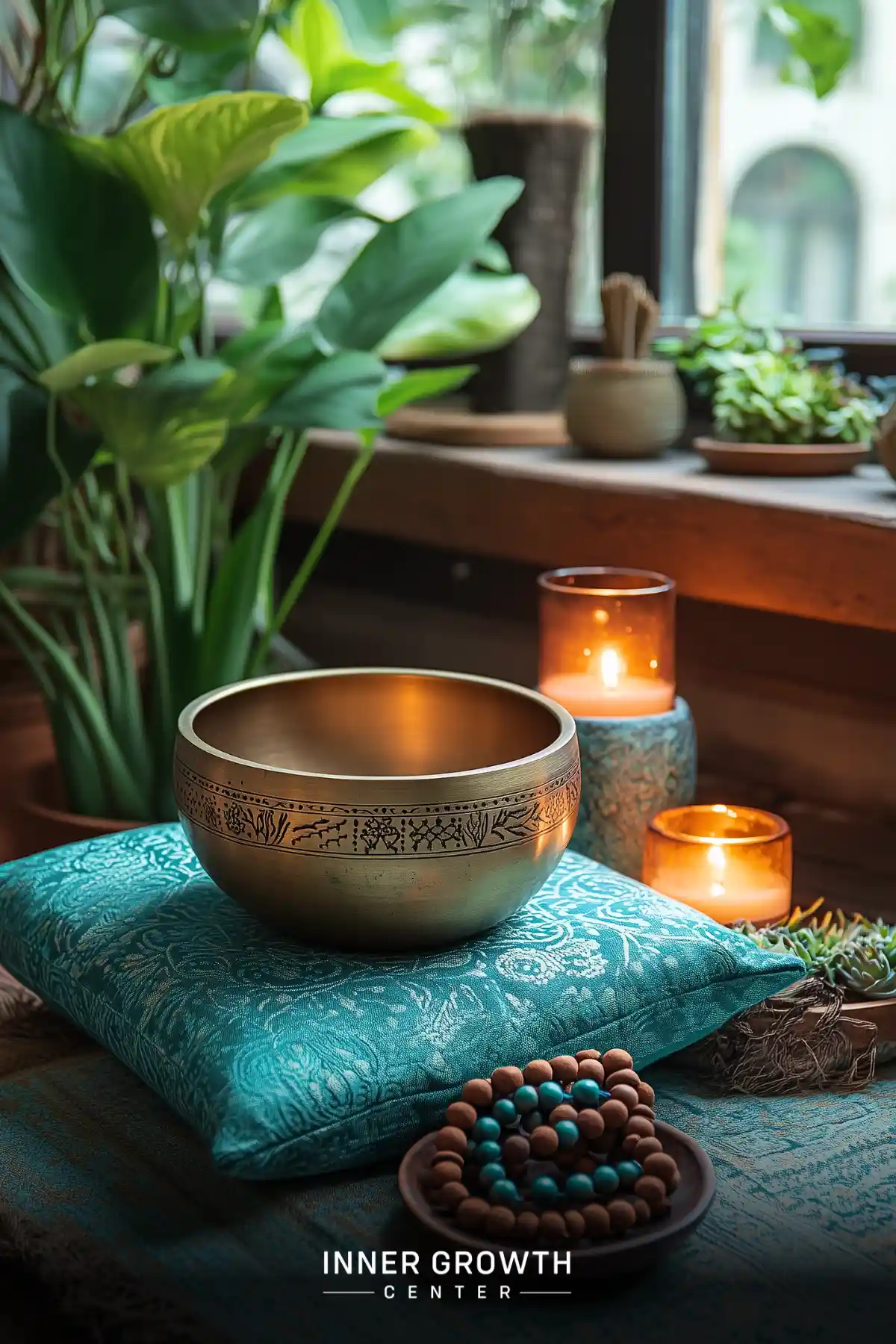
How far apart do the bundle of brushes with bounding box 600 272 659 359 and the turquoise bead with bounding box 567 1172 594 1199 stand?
867 millimetres

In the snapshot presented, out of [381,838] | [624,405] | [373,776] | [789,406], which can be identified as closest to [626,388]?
[624,405]

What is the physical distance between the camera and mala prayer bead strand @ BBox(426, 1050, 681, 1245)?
1.96 ft

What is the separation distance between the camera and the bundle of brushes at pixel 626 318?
4.22ft

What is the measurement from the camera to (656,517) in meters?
1.21

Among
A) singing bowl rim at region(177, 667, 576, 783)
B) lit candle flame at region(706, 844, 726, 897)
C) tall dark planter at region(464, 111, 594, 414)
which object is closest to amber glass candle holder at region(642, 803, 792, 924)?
lit candle flame at region(706, 844, 726, 897)

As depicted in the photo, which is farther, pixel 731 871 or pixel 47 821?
pixel 47 821

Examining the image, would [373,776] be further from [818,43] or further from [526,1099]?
[818,43]

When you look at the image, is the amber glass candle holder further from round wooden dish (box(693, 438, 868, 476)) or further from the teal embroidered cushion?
round wooden dish (box(693, 438, 868, 476))

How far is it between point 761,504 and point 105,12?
59 cm

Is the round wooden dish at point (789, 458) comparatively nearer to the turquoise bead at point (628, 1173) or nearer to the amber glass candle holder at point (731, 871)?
the amber glass candle holder at point (731, 871)

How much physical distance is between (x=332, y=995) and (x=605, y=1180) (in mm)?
155

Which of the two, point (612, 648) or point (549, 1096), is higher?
point (612, 648)

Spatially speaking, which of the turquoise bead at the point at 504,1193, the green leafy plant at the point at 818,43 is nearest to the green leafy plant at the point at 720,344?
the green leafy plant at the point at 818,43

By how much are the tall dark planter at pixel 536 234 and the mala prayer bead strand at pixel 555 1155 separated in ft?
3.23
